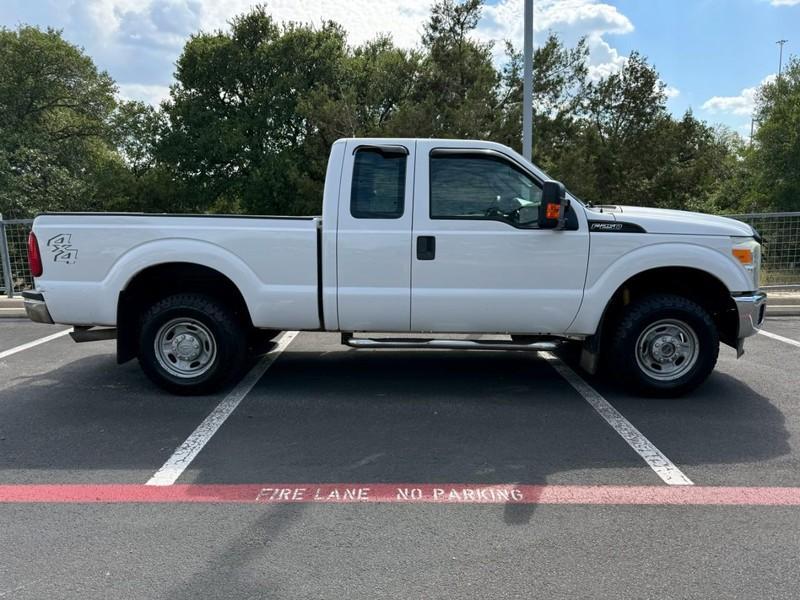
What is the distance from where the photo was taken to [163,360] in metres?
5.35

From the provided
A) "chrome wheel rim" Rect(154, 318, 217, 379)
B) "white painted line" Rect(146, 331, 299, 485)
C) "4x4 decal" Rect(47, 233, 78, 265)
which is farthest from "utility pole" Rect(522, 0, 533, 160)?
"4x4 decal" Rect(47, 233, 78, 265)

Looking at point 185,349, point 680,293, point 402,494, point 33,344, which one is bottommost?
point 402,494

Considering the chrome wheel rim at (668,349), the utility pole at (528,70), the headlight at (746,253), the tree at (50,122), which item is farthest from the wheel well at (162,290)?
the tree at (50,122)

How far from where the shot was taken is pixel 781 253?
10273 mm

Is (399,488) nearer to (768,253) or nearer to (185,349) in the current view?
(185,349)

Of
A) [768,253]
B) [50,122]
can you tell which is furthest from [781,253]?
[50,122]

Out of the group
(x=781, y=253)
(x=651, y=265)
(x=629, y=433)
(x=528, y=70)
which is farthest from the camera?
(x=781, y=253)

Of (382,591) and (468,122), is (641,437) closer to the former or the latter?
(382,591)

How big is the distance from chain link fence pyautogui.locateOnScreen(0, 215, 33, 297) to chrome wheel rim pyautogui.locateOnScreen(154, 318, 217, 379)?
6.17m

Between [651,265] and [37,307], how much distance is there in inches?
203

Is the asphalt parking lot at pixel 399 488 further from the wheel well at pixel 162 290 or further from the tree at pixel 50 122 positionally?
the tree at pixel 50 122

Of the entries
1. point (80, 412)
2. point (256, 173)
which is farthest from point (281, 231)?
point (256, 173)

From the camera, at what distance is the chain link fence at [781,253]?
10.2 m

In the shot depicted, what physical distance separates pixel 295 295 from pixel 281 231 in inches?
21.4
